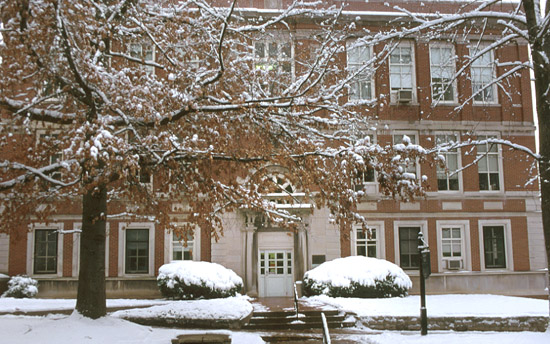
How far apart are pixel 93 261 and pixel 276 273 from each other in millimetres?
12594

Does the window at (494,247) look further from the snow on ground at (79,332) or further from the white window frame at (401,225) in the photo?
the snow on ground at (79,332)

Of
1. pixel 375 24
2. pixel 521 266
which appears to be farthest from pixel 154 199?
pixel 521 266

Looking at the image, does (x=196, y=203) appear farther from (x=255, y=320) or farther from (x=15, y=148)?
(x=255, y=320)

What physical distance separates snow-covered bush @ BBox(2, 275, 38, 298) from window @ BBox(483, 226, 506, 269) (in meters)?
19.1

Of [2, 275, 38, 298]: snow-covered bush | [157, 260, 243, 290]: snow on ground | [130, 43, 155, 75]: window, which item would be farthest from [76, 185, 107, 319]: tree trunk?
[2, 275, 38, 298]: snow-covered bush

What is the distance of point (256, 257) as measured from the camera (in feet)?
76.2

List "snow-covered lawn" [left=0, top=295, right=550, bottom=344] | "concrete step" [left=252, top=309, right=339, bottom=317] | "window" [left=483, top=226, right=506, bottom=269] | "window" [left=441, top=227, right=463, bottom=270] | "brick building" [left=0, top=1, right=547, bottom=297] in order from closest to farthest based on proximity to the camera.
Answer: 1. "snow-covered lawn" [left=0, top=295, right=550, bottom=344]
2. "concrete step" [left=252, top=309, right=339, bottom=317]
3. "brick building" [left=0, top=1, right=547, bottom=297]
4. "window" [left=441, top=227, right=463, bottom=270]
5. "window" [left=483, top=226, right=506, bottom=269]

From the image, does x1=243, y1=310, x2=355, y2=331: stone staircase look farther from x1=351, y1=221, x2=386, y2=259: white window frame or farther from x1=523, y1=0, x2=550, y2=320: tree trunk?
x1=351, y1=221, x2=386, y2=259: white window frame

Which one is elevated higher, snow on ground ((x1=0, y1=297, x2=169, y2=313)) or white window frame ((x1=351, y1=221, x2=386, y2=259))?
white window frame ((x1=351, y1=221, x2=386, y2=259))

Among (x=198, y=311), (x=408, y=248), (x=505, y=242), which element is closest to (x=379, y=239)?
(x=408, y=248)

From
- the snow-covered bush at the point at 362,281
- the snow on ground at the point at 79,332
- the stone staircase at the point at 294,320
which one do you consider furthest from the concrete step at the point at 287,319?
the snow on ground at the point at 79,332

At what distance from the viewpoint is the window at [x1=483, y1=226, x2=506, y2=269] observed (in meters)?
24.3

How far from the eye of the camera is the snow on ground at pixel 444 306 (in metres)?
15.1

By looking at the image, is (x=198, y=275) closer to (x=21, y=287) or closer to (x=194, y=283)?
(x=194, y=283)
